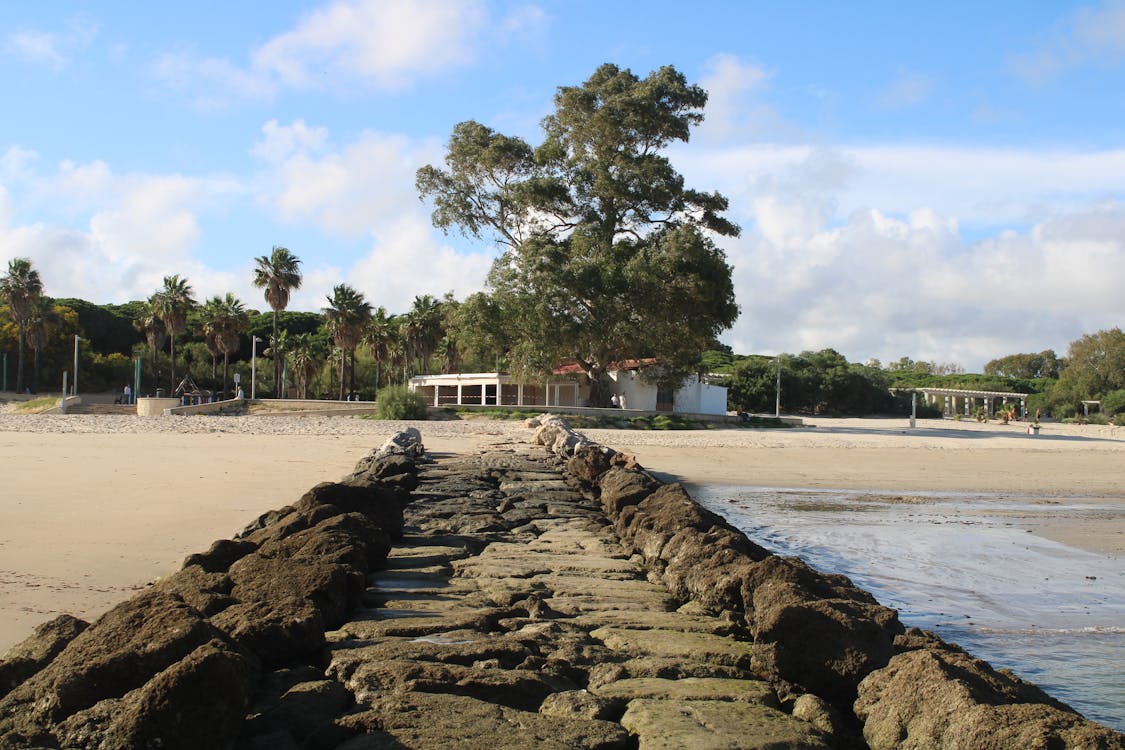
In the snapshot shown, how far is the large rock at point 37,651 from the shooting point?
14.9 feet

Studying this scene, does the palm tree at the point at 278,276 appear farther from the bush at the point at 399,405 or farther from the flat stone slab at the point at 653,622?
the flat stone slab at the point at 653,622

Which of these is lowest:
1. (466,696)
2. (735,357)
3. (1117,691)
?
(1117,691)

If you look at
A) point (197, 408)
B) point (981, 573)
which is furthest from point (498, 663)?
point (197, 408)

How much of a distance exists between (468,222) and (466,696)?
41.2m

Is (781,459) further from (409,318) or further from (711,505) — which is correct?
(409,318)

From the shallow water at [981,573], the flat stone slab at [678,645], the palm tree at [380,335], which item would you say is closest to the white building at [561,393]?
the palm tree at [380,335]

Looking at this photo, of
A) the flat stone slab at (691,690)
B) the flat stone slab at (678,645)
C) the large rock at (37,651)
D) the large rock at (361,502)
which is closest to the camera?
the large rock at (37,651)

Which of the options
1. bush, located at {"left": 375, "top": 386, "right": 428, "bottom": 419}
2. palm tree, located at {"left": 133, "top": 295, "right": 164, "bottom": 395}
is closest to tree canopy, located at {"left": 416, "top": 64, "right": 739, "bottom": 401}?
bush, located at {"left": 375, "top": 386, "right": 428, "bottom": 419}

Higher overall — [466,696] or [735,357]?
[735,357]

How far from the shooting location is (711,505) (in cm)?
1605

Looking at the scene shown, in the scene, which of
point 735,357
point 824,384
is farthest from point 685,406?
point 735,357

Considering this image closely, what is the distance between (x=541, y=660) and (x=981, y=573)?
23.4 ft

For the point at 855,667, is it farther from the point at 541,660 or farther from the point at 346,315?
the point at 346,315

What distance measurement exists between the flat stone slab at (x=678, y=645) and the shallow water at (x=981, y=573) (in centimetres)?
217
